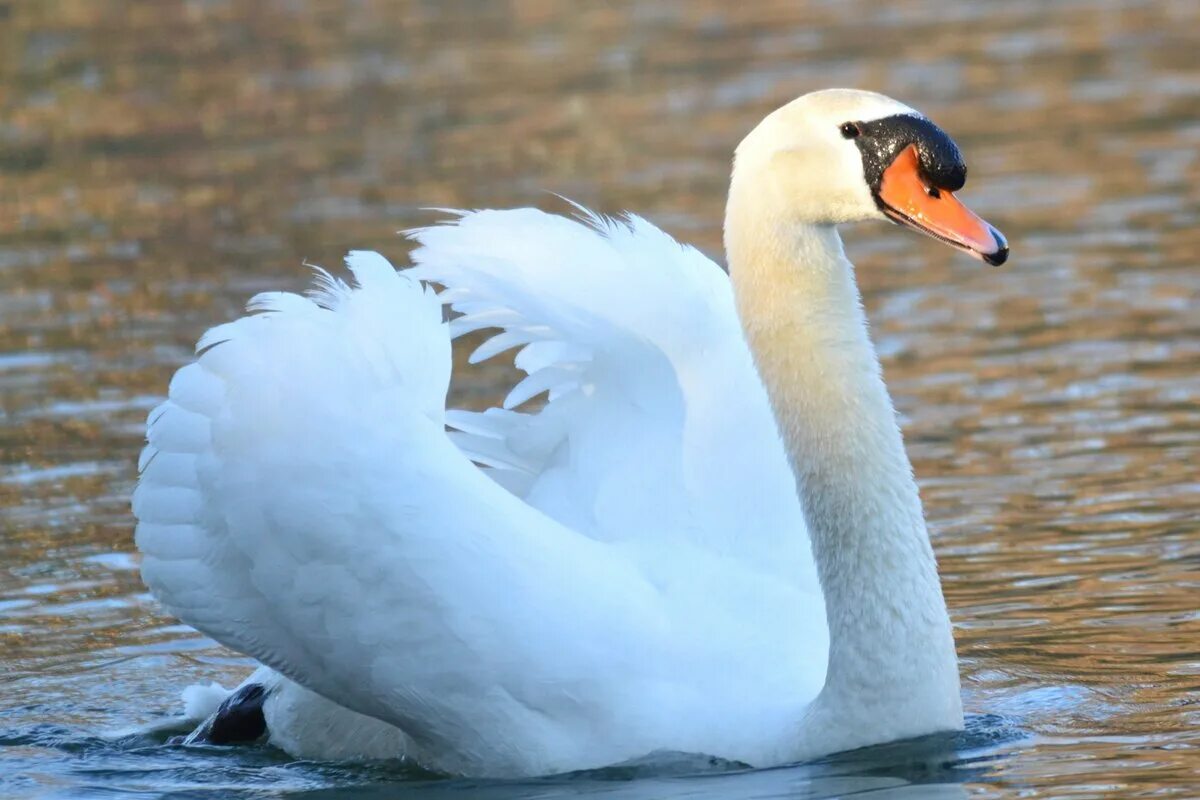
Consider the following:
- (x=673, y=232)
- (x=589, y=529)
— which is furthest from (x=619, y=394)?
(x=673, y=232)

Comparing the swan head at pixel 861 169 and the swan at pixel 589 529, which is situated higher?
the swan head at pixel 861 169

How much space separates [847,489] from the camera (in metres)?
6.37

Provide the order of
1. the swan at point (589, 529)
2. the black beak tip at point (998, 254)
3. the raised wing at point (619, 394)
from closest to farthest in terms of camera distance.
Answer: the black beak tip at point (998, 254) < the swan at point (589, 529) < the raised wing at point (619, 394)

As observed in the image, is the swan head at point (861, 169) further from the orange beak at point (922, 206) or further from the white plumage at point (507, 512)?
the white plumage at point (507, 512)

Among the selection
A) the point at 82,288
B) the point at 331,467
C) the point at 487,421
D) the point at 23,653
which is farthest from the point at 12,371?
the point at 331,467

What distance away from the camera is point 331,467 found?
6473 millimetres

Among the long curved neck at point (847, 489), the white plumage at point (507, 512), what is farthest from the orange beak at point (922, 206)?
the white plumage at point (507, 512)

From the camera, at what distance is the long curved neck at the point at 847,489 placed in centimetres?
627

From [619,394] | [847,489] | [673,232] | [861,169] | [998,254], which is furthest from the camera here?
[673,232]

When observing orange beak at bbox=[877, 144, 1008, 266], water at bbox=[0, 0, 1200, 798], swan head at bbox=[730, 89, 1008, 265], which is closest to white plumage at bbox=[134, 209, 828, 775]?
water at bbox=[0, 0, 1200, 798]

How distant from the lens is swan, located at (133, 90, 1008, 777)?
20.5ft

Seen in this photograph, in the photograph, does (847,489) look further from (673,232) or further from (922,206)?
(673,232)

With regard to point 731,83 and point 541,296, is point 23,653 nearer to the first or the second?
point 541,296

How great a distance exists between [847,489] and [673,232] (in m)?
7.03
